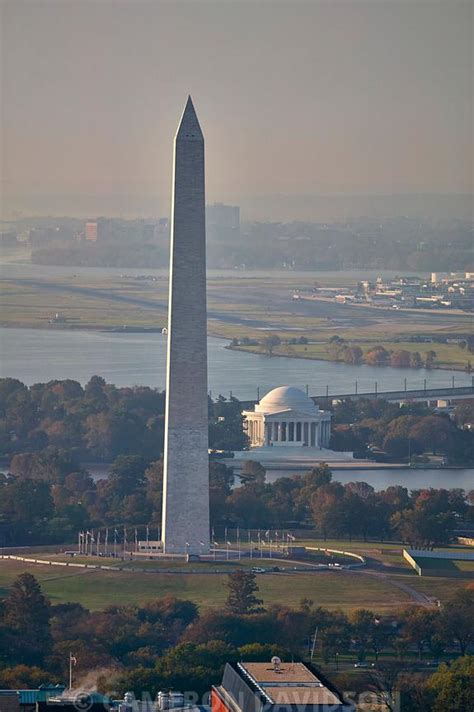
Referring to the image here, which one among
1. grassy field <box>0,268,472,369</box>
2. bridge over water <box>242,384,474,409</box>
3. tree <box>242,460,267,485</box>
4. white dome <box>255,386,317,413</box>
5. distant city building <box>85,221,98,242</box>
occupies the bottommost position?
tree <box>242,460,267,485</box>

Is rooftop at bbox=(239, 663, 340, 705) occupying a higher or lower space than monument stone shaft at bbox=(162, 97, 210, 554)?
lower

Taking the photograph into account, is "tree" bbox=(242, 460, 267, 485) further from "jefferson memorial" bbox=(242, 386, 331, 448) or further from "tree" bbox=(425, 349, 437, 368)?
"tree" bbox=(425, 349, 437, 368)

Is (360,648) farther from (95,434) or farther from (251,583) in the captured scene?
(95,434)

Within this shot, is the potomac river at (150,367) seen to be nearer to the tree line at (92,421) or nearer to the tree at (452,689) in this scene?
the tree line at (92,421)

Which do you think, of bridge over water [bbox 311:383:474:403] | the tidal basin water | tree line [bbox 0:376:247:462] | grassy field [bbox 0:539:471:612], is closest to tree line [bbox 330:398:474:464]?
tree line [bbox 0:376:247:462]

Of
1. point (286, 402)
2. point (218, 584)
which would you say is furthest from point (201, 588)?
point (286, 402)
